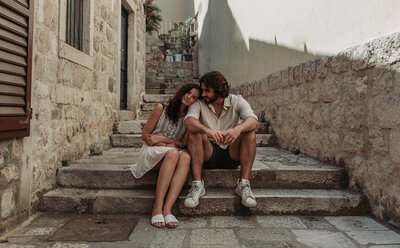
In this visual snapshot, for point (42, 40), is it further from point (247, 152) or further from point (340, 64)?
point (340, 64)

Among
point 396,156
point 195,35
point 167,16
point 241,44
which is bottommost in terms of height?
point 396,156

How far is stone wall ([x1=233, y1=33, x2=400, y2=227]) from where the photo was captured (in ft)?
7.27

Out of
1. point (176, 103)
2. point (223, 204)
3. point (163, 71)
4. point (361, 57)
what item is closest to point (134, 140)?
point (176, 103)

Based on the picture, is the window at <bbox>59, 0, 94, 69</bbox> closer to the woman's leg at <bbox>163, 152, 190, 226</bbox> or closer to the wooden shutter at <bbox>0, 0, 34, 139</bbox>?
the wooden shutter at <bbox>0, 0, 34, 139</bbox>

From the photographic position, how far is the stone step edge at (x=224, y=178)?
282cm

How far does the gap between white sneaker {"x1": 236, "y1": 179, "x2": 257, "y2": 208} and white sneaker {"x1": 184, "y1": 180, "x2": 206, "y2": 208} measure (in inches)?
11.9

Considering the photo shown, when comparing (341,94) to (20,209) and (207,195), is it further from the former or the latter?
(20,209)

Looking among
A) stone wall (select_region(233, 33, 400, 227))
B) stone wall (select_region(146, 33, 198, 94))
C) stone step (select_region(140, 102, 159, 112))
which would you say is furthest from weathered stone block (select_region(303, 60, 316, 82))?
stone wall (select_region(146, 33, 198, 94))

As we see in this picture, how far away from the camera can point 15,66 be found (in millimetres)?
2109

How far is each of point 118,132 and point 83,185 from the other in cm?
179

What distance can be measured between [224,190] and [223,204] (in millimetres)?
220

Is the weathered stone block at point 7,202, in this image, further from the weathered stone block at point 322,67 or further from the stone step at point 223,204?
the weathered stone block at point 322,67

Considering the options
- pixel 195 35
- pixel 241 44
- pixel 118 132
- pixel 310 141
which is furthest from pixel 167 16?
pixel 310 141

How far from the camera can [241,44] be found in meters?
6.10
